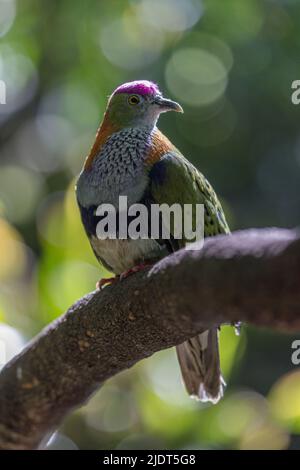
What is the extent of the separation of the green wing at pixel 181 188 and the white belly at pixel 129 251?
110 millimetres

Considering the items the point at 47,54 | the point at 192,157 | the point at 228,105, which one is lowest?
the point at 192,157

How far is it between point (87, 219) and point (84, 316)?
75cm

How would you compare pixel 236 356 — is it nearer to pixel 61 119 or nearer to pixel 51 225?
pixel 51 225

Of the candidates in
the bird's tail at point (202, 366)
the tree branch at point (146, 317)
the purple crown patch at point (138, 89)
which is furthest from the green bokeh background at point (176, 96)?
the tree branch at point (146, 317)

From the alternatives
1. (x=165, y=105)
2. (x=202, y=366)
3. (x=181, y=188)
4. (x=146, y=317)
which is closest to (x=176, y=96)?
(x=165, y=105)

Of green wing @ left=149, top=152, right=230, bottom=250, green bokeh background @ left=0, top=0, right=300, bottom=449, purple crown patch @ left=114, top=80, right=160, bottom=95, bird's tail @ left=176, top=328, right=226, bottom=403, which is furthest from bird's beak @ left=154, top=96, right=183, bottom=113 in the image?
green bokeh background @ left=0, top=0, right=300, bottom=449

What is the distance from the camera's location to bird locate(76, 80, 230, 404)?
11.0 feet

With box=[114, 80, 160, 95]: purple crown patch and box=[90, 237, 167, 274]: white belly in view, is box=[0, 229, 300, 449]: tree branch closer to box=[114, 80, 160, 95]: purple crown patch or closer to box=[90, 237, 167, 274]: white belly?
box=[90, 237, 167, 274]: white belly

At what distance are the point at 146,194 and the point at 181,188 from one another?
0.14m

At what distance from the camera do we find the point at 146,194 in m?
3.36

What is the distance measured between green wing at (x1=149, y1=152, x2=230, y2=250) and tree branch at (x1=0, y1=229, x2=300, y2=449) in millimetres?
603

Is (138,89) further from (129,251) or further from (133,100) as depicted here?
(129,251)
